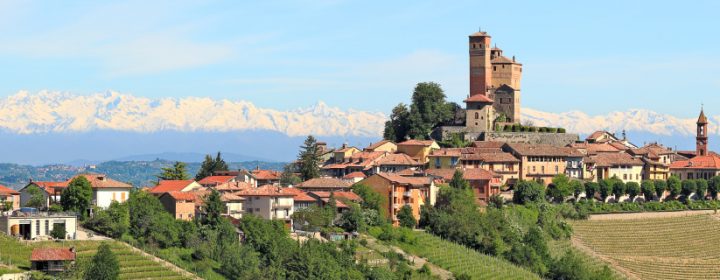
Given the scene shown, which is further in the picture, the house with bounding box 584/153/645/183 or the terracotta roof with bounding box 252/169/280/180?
the house with bounding box 584/153/645/183

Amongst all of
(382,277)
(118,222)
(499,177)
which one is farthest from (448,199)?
(118,222)

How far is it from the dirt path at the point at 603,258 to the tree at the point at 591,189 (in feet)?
25.3

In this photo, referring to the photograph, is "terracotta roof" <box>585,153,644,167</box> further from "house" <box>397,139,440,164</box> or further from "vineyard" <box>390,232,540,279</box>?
"vineyard" <box>390,232,540,279</box>

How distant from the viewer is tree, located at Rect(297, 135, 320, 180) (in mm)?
91438

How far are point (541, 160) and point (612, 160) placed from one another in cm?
801

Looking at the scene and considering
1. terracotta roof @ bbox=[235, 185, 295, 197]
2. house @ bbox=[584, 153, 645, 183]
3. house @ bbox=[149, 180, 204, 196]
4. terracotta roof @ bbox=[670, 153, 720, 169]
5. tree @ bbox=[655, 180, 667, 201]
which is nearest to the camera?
terracotta roof @ bbox=[235, 185, 295, 197]

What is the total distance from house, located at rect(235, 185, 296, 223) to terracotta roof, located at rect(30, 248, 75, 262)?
1836cm

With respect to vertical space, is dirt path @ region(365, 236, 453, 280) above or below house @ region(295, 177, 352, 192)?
below

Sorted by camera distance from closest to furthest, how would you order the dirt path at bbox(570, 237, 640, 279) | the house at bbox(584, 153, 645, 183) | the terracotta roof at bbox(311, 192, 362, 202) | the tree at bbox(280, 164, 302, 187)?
the terracotta roof at bbox(311, 192, 362, 202), the dirt path at bbox(570, 237, 640, 279), the tree at bbox(280, 164, 302, 187), the house at bbox(584, 153, 645, 183)

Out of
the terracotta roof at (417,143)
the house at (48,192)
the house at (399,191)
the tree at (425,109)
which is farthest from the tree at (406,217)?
the tree at (425,109)

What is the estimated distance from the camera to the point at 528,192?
9044 centimetres

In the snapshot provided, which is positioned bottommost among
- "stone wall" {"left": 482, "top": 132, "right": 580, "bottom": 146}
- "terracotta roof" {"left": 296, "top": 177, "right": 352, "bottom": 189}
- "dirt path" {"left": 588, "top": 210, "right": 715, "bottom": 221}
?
"dirt path" {"left": 588, "top": 210, "right": 715, "bottom": 221}

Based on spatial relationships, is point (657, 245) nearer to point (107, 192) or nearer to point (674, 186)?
point (674, 186)

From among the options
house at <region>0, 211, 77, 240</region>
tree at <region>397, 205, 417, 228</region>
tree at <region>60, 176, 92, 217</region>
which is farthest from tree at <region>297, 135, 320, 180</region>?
house at <region>0, 211, 77, 240</region>
